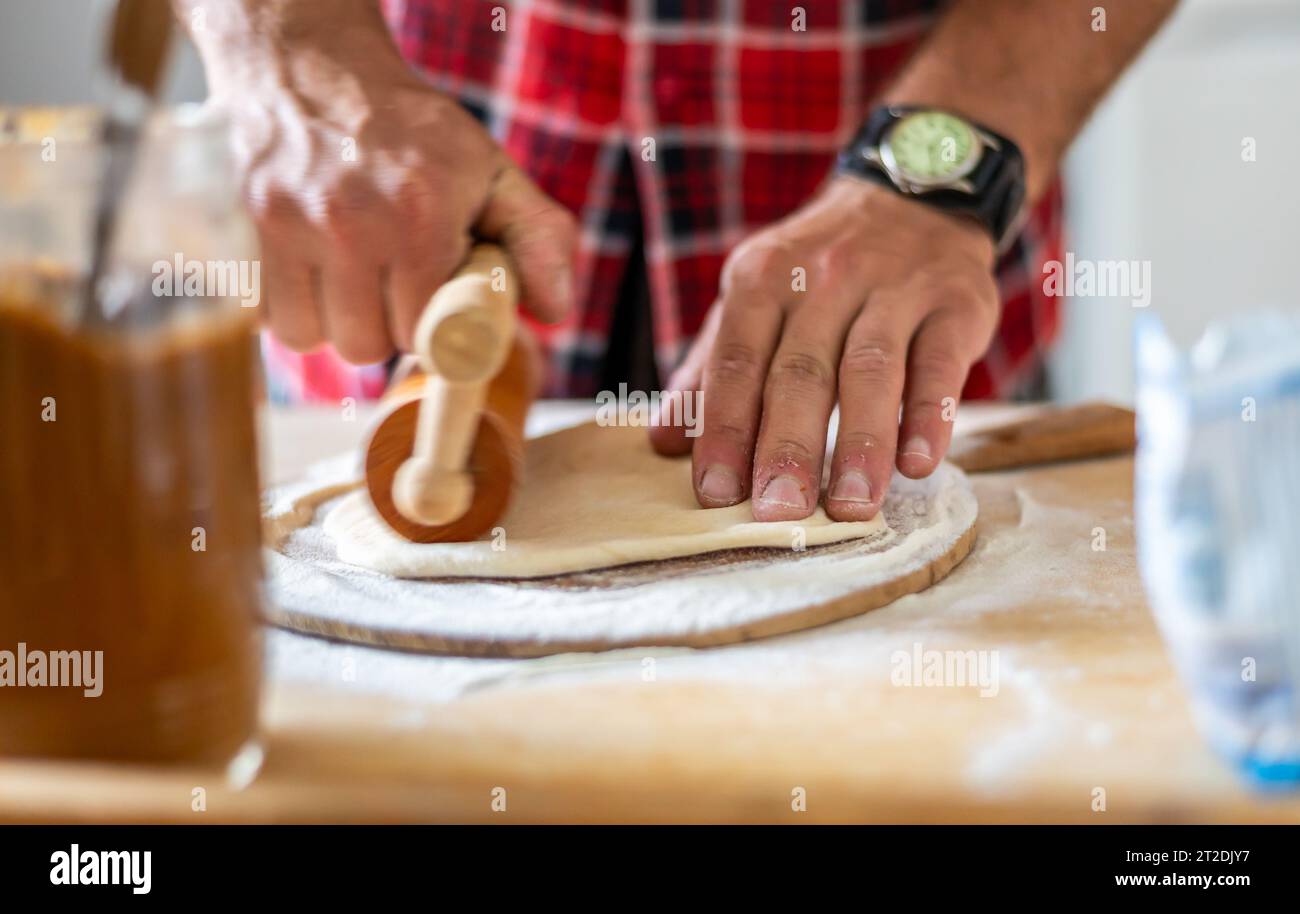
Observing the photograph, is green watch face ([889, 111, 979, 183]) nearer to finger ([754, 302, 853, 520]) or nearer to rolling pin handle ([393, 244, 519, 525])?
finger ([754, 302, 853, 520])

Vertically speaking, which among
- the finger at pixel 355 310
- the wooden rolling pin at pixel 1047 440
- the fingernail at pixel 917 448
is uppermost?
the finger at pixel 355 310

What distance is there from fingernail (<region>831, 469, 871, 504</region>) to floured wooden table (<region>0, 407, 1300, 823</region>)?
89mm

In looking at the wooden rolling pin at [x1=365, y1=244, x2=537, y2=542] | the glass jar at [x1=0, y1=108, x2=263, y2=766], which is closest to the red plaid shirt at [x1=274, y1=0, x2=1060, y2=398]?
the wooden rolling pin at [x1=365, y1=244, x2=537, y2=542]

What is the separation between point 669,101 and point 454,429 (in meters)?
0.71

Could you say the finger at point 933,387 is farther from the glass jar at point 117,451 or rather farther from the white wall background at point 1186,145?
the white wall background at point 1186,145

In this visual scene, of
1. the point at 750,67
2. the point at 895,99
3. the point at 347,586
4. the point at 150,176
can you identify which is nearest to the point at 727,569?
the point at 347,586

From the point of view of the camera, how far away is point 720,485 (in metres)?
0.97

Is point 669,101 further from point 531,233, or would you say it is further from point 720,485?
A: point 720,485

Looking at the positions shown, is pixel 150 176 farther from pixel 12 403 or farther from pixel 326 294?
pixel 326 294

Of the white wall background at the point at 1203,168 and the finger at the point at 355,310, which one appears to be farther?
the white wall background at the point at 1203,168

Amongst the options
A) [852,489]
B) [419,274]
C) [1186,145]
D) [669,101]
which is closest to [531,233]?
[419,274]

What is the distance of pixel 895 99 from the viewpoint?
4.23 ft

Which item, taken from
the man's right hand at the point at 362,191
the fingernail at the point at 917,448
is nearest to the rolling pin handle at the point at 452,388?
the man's right hand at the point at 362,191

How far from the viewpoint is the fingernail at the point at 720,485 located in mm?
964
